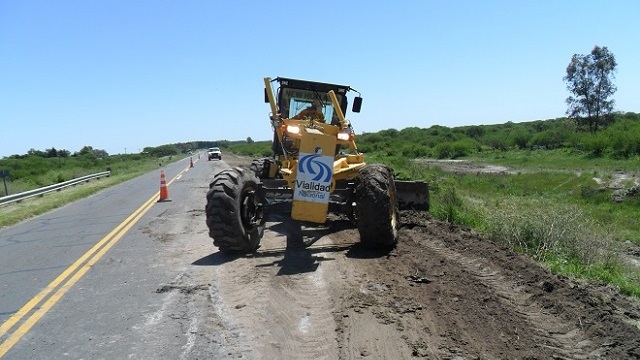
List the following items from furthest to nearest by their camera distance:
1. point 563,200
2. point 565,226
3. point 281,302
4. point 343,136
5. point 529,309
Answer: point 563,200, point 343,136, point 565,226, point 281,302, point 529,309

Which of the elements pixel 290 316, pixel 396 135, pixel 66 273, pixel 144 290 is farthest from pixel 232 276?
pixel 396 135

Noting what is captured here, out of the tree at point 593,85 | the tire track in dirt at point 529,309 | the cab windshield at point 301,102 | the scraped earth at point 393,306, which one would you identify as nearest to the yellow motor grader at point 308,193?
the scraped earth at point 393,306

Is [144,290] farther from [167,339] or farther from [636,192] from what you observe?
[636,192]

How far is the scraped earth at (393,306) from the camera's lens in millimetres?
5008

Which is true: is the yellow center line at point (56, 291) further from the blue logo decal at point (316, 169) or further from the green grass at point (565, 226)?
the green grass at point (565, 226)

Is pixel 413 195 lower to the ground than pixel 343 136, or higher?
lower

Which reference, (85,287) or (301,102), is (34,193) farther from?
(85,287)

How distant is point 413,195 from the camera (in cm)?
1285

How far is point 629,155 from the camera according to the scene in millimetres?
33844

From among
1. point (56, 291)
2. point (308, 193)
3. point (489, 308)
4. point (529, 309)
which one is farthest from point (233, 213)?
point (529, 309)

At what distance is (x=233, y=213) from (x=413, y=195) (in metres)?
Answer: 5.54

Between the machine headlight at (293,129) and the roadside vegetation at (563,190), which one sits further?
the machine headlight at (293,129)

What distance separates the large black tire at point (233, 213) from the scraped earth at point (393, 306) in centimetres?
29

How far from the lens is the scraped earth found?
16.4 feet
